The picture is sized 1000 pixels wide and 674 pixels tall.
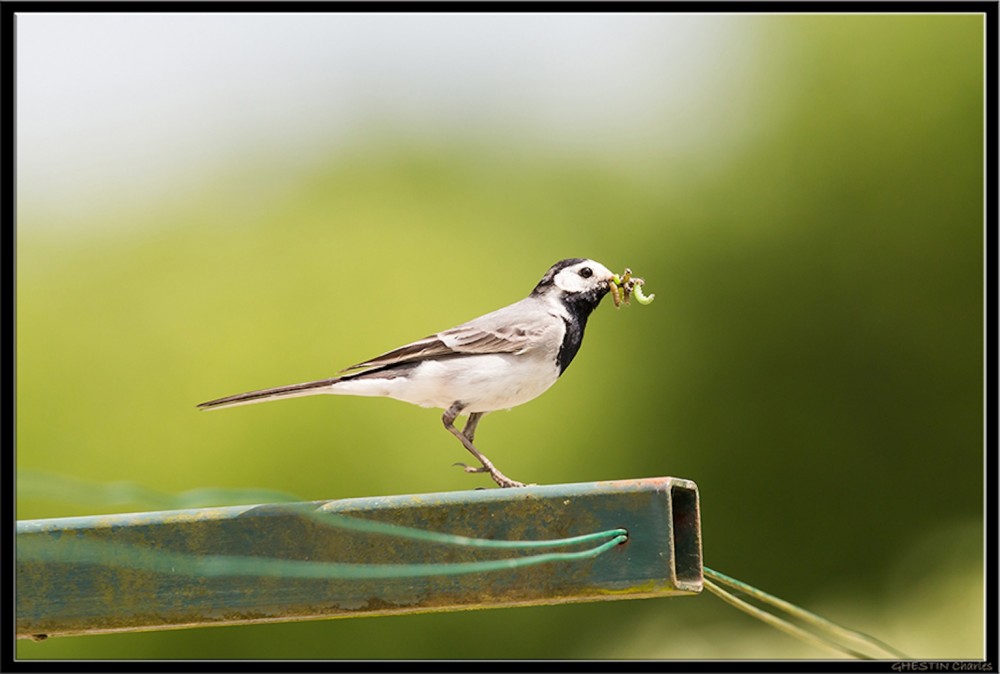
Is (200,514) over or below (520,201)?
below

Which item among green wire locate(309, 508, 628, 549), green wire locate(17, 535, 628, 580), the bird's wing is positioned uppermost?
the bird's wing

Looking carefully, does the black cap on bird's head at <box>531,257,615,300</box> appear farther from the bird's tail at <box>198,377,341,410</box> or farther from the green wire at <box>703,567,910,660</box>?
the green wire at <box>703,567,910,660</box>

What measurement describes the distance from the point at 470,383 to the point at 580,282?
635 mm

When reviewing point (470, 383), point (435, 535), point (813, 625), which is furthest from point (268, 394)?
point (813, 625)

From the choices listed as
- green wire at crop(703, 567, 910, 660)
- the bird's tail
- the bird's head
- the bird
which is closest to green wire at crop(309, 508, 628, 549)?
green wire at crop(703, 567, 910, 660)

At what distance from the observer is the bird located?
4246 millimetres

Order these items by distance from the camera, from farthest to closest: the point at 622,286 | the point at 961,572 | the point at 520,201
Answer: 1. the point at 520,201
2. the point at 961,572
3. the point at 622,286

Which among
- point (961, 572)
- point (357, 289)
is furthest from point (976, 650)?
point (357, 289)

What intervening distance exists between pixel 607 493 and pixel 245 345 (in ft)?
13.3

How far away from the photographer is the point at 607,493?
123 inches

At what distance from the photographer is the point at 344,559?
3252 mm

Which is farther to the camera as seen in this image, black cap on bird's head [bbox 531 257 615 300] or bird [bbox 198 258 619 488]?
black cap on bird's head [bbox 531 257 615 300]

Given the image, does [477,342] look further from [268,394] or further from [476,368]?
[268,394]

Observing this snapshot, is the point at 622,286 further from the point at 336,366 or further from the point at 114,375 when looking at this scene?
the point at 114,375
